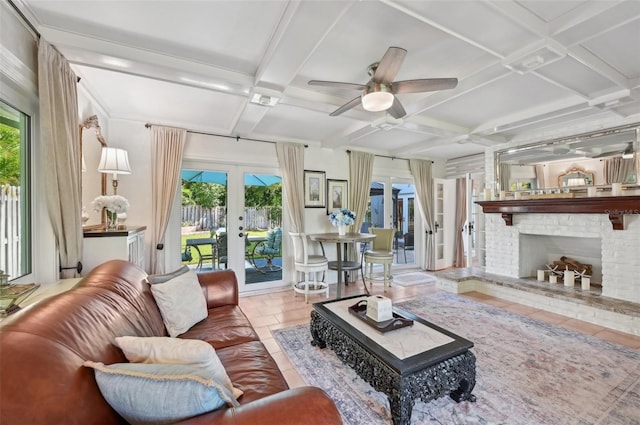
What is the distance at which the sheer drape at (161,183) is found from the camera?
3635 millimetres

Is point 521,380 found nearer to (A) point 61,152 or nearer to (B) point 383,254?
(B) point 383,254

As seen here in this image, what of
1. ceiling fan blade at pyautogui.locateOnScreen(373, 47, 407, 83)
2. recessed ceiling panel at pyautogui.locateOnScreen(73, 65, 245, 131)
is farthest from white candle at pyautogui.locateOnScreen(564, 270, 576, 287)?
recessed ceiling panel at pyautogui.locateOnScreen(73, 65, 245, 131)

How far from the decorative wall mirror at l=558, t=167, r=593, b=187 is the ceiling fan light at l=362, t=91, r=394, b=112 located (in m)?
3.24

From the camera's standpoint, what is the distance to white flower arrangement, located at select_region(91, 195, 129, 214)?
2420 millimetres

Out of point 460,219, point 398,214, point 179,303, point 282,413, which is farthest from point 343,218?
point 282,413

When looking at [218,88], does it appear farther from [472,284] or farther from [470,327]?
[472,284]

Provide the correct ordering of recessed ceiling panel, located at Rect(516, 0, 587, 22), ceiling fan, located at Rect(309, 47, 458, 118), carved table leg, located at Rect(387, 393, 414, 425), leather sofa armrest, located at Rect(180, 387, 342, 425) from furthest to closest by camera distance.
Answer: ceiling fan, located at Rect(309, 47, 458, 118) < recessed ceiling panel, located at Rect(516, 0, 587, 22) < carved table leg, located at Rect(387, 393, 414, 425) < leather sofa armrest, located at Rect(180, 387, 342, 425)

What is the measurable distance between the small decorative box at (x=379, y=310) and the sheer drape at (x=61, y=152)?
2268 millimetres

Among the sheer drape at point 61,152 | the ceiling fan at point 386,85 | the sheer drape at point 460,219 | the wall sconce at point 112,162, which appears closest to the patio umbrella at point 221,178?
the wall sconce at point 112,162

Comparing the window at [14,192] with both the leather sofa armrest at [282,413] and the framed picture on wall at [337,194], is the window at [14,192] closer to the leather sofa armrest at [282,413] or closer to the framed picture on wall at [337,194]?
the leather sofa armrest at [282,413]

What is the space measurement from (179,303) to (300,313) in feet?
6.13

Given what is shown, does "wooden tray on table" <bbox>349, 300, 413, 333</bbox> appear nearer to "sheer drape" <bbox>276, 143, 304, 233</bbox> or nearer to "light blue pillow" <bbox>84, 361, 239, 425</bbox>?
"light blue pillow" <bbox>84, 361, 239, 425</bbox>

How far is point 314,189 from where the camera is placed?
192 inches

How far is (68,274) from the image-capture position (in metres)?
2.04
